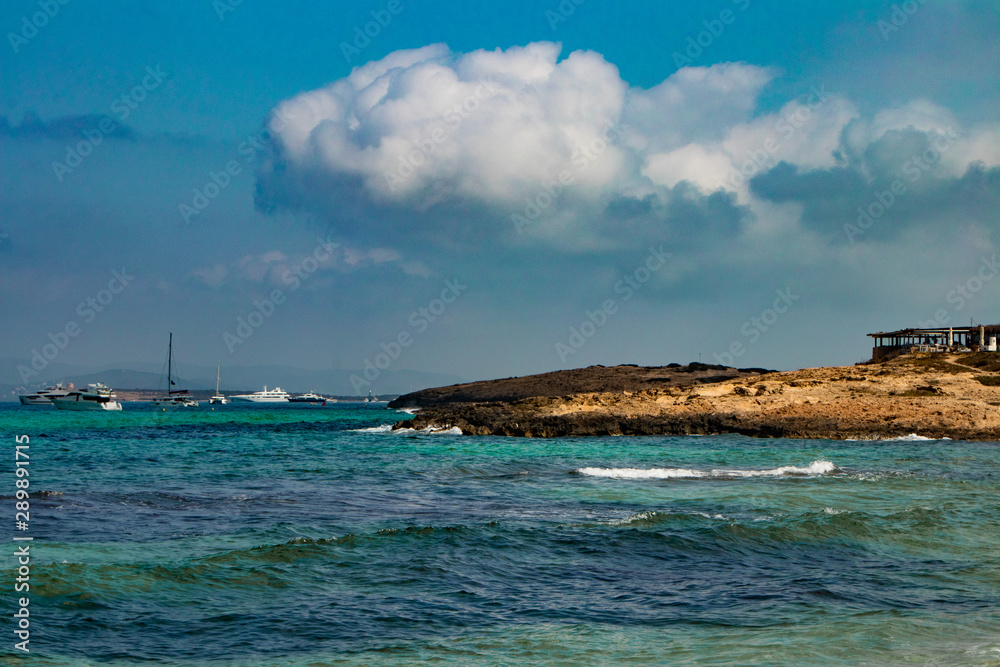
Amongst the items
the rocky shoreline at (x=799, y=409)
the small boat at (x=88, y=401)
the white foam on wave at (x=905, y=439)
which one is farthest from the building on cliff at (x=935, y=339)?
the small boat at (x=88, y=401)

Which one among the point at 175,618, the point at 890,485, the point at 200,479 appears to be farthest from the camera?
the point at 200,479

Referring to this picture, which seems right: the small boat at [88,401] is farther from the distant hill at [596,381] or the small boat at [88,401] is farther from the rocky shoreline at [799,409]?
the rocky shoreline at [799,409]

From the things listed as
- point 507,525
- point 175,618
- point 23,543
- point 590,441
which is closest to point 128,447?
point 590,441

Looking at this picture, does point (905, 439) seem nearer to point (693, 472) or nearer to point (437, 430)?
point (693, 472)

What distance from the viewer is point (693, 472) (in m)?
25.6

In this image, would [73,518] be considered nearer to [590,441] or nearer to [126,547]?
[126,547]

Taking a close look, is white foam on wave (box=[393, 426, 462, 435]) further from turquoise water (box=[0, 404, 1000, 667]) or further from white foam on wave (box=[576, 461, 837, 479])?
turquoise water (box=[0, 404, 1000, 667])

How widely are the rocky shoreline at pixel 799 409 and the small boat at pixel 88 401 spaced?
7966cm

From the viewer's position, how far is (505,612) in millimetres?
10219

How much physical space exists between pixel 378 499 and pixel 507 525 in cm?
503

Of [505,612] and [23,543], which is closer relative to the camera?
[505,612]

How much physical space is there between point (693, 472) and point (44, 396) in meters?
135

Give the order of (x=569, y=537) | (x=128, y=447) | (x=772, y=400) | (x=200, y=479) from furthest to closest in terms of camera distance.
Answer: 1. (x=772, y=400)
2. (x=128, y=447)
3. (x=200, y=479)
4. (x=569, y=537)

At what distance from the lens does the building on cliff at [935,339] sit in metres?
69.9
